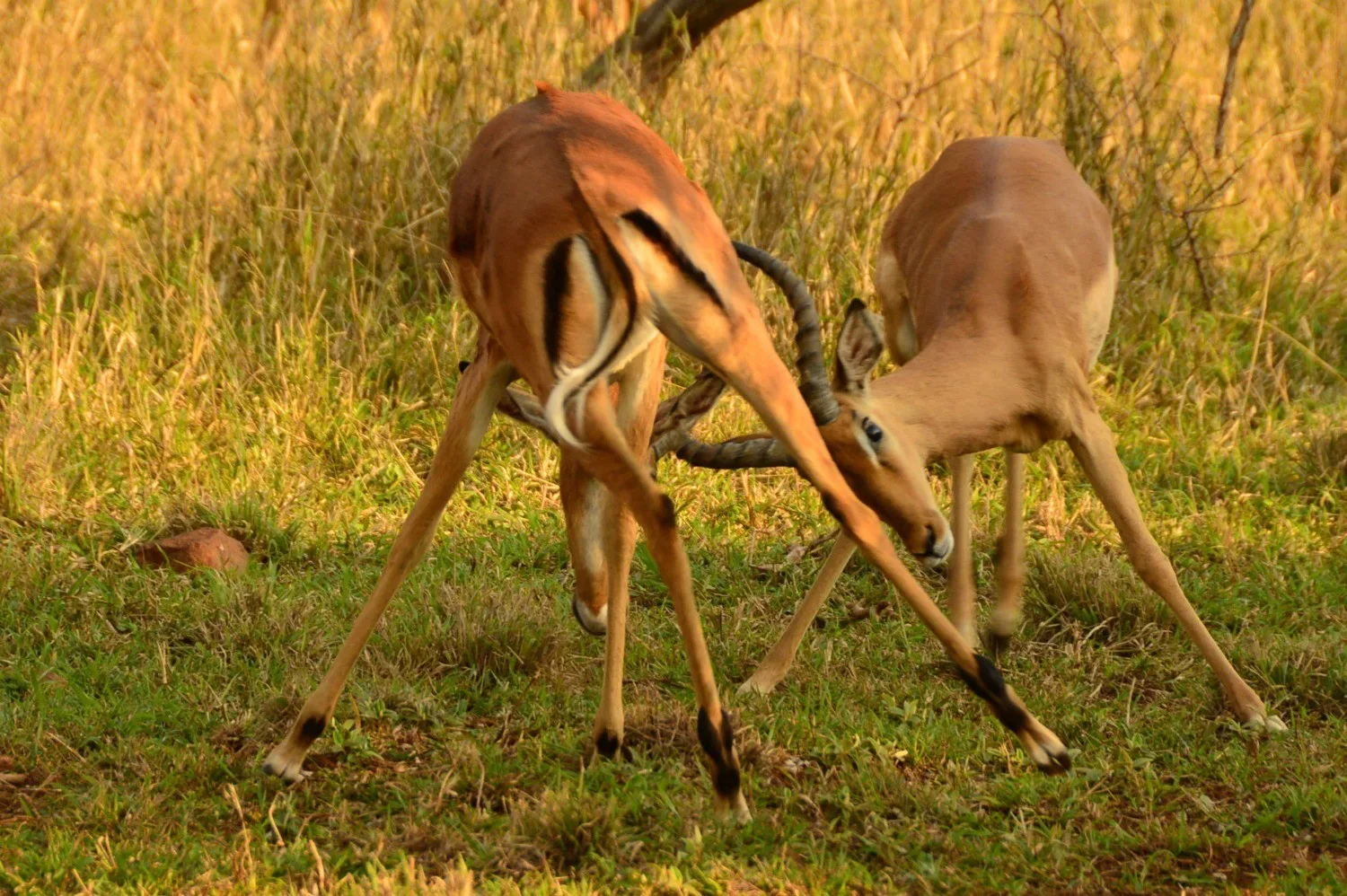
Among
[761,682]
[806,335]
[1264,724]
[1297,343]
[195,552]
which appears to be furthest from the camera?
[1297,343]

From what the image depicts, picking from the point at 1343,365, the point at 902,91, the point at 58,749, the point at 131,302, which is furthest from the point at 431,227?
the point at 1343,365

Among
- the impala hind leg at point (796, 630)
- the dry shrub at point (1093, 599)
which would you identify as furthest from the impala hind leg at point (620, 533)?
the dry shrub at point (1093, 599)

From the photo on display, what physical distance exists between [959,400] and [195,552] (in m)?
2.14

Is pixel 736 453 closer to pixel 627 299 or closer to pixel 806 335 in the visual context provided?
pixel 806 335

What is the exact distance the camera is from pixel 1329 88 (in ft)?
26.0

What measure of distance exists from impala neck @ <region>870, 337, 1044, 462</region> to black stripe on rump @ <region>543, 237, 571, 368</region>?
99cm

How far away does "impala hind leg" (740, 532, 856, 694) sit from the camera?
4160 millimetres

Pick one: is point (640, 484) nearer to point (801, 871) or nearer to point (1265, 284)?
point (801, 871)

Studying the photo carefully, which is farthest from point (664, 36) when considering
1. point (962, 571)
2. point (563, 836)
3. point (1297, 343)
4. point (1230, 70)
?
point (563, 836)

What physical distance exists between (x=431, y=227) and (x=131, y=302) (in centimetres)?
106

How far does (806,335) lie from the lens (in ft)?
11.1

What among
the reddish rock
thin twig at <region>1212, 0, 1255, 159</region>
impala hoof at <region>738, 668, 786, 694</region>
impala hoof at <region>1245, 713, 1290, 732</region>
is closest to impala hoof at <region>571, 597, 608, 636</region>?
impala hoof at <region>738, 668, 786, 694</region>

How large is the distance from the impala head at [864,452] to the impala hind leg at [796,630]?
48 cm

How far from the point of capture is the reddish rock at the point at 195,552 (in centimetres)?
463
